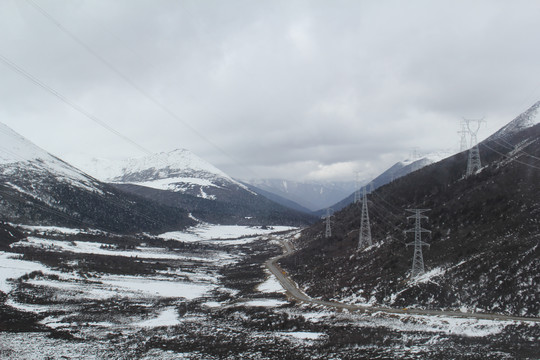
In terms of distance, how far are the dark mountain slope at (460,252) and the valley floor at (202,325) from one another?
641 cm

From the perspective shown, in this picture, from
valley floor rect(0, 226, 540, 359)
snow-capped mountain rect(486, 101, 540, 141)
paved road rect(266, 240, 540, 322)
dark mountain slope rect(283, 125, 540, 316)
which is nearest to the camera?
valley floor rect(0, 226, 540, 359)

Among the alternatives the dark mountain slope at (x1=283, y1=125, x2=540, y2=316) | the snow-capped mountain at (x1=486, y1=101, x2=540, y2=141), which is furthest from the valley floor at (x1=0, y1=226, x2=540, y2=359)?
the snow-capped mountain at (x1=486, y1=101, x2=540, y2=141)

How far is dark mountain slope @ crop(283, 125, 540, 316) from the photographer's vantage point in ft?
148

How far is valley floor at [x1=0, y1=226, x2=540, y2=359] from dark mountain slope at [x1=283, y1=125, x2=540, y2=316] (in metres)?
6.41

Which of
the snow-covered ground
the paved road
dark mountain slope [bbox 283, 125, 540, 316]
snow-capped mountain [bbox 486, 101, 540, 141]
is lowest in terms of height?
the snow-covered ground

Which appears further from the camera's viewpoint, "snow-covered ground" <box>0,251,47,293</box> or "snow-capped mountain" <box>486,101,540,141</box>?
"snow-capped mountain" <box>486,101,540,141</box>

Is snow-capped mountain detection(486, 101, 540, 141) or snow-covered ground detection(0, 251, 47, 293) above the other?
snow-capped mountain detection(486, 101, 540, 141)

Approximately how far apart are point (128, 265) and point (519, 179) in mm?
102788

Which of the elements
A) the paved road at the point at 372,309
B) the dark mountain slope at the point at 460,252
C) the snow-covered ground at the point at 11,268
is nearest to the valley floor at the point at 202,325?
the snow-covered ground at the point at 11,268

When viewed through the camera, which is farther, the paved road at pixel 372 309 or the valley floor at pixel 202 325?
the paved road at pixel 372 309

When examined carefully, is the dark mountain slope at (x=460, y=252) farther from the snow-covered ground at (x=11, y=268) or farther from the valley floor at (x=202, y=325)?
the snow-covered ground at (x=11, y=268)

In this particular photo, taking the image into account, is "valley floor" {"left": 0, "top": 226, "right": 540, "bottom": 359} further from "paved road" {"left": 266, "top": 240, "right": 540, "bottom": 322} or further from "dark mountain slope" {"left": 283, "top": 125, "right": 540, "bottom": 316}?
"dark mountain slope" {"left": 283, "top": 125, "right": 540, "bottom": 316}

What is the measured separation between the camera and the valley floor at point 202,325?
3466cm

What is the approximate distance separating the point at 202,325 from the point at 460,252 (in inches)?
1579
